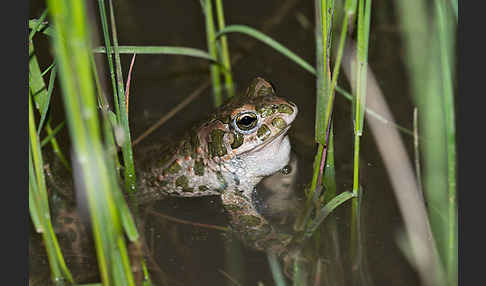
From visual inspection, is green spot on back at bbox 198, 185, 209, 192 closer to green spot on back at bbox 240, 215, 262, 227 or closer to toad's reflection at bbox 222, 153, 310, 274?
toad's reflection at bbox 222, 153, 310, 274

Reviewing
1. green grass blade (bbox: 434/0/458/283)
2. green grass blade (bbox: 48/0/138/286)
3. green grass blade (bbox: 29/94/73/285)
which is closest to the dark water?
green grass blade (bbox: 29/94/73/285)

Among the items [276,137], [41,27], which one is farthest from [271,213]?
[41,27]

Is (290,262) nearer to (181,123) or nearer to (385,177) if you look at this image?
(385,177)

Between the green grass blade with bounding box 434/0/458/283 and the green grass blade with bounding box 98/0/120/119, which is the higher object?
the green grass blade with bounding box 98/0/120/119

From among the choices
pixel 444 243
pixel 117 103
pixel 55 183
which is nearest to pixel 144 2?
pixel 55 183

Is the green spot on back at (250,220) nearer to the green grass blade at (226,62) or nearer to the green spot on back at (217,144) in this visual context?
the green spot on back at (217,144)

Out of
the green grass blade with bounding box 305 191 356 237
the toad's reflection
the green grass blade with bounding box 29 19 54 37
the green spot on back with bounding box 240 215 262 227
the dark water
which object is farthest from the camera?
the green spot on back with bounding box 240 215 262 227
